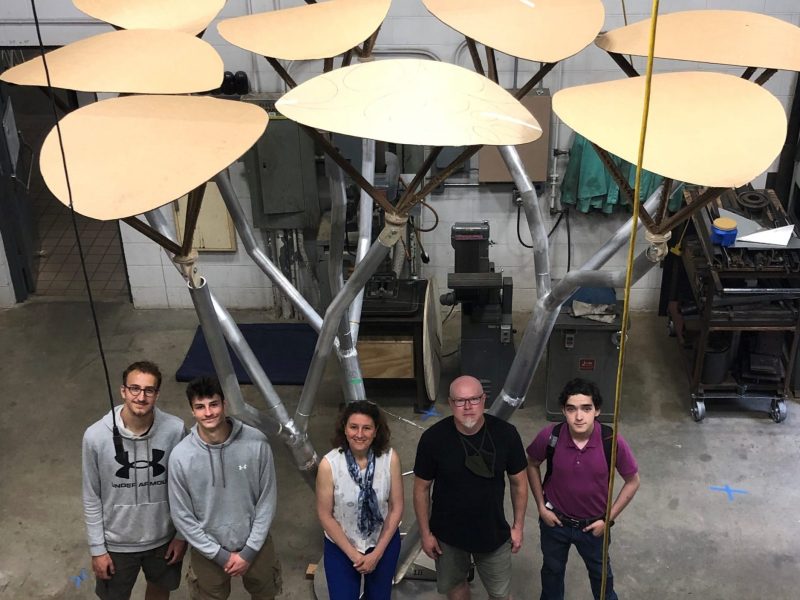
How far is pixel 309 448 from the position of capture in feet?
11.2

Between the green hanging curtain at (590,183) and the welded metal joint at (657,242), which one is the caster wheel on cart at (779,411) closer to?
the green hanging curtain at (590,183)

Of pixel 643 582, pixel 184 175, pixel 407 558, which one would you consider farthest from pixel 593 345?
pixel 184 175

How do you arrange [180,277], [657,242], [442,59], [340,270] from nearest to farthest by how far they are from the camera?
[657,242]
[340,270]
[442,59]
[180,277]

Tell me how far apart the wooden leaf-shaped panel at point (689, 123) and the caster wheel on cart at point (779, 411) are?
2.86 metres

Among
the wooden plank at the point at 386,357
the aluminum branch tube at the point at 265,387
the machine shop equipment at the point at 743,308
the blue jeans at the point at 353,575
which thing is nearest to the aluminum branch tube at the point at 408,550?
the blue jeans at the point at 353,575

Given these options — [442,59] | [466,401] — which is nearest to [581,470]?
[466,401]

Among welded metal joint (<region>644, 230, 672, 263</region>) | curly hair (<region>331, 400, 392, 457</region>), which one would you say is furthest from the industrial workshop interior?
curly hair (<region>331, 400, 392, 457</region>)

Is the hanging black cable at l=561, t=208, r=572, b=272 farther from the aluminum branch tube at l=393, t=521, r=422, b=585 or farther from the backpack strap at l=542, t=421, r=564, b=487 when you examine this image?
the backpack strap at l=542, t=421, r=564, b=487

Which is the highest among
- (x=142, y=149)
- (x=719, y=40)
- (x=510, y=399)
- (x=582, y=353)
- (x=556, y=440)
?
(x=719, y=40)

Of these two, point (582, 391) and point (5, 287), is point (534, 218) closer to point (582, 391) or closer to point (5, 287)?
point (582, 391)

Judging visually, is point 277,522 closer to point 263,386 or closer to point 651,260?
point 263,386

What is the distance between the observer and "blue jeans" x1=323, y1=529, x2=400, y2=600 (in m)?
3.14

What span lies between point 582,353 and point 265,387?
201 cm

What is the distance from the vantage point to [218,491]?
296 cm
